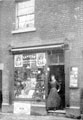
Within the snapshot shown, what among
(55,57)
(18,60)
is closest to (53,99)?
(55,57)

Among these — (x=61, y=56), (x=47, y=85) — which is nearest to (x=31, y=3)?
(x=61, y=56)

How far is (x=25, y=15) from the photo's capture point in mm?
16828

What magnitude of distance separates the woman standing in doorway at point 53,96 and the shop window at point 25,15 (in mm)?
3147

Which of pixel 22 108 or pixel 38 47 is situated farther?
pixel 22 108

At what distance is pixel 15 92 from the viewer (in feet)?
55.3

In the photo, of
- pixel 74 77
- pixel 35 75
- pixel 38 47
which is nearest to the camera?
pixel 74 77

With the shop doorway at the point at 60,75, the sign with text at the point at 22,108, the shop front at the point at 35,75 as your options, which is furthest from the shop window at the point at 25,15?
the sign with text at the point at 22,108

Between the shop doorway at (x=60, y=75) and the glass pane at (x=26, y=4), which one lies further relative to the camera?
the glass pane at (x=26, y=4)

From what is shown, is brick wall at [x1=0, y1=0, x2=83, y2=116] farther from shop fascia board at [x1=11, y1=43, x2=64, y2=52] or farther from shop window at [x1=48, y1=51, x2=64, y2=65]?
shop window at [x1=48, y1=51, x2=64, y2=65]

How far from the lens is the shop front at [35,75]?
15558 millimetres

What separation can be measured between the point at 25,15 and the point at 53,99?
4.75 m

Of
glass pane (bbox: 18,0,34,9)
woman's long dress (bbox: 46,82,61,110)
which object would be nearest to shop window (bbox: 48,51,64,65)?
woman's long dress (bbox: 46,82,61,110)

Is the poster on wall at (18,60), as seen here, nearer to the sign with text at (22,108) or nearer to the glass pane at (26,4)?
the sign with text at (22,108)

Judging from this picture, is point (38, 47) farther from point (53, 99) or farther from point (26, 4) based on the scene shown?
point (53, 99)
